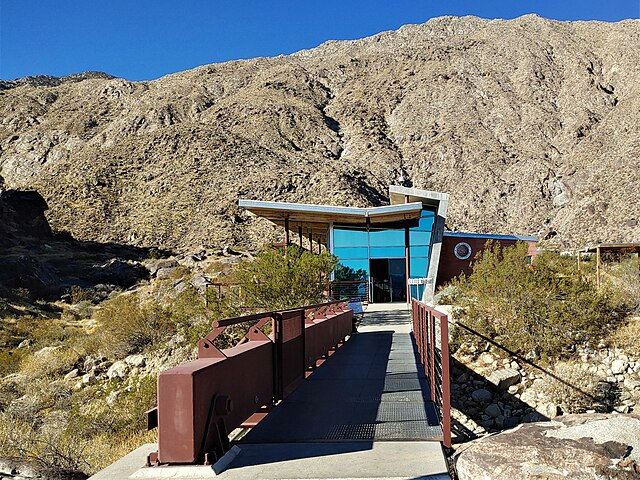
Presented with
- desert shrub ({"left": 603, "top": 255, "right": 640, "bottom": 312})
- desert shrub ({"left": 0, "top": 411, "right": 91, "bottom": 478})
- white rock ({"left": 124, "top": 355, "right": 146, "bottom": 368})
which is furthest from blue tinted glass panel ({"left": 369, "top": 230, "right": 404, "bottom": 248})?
desert shrub ({"left": 0, "top": 411, "right": 91, "bottom": 478})

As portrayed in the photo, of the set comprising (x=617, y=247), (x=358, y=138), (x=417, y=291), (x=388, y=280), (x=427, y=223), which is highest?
(x=358, y=138)

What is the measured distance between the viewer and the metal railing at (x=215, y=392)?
4855 millimetres

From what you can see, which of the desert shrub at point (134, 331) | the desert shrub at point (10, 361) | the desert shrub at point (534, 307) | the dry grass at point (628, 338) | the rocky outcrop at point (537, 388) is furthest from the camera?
the desert shrub at point (134, 331)

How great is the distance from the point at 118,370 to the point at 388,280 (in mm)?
17158

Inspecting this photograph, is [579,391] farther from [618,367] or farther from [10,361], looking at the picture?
[10,361]

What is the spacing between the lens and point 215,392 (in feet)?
17.3

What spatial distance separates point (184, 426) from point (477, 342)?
45.0 ft

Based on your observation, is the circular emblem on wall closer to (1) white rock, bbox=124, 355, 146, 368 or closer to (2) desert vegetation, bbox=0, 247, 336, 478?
(2) desert vegetation, bbox=0, 247, 336, 478

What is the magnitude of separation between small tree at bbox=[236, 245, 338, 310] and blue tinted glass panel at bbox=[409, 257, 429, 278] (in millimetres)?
12272

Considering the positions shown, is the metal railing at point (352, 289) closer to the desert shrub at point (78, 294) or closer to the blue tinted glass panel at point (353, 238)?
the blue tinted glass panel at point (353, 238)

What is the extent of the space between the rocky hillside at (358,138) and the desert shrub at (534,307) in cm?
3965

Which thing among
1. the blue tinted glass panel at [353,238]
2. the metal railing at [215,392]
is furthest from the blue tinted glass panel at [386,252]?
the metal railing at [215,392]

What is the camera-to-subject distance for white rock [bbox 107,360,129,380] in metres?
17.2

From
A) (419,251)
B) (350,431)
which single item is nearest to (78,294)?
(419,251)
